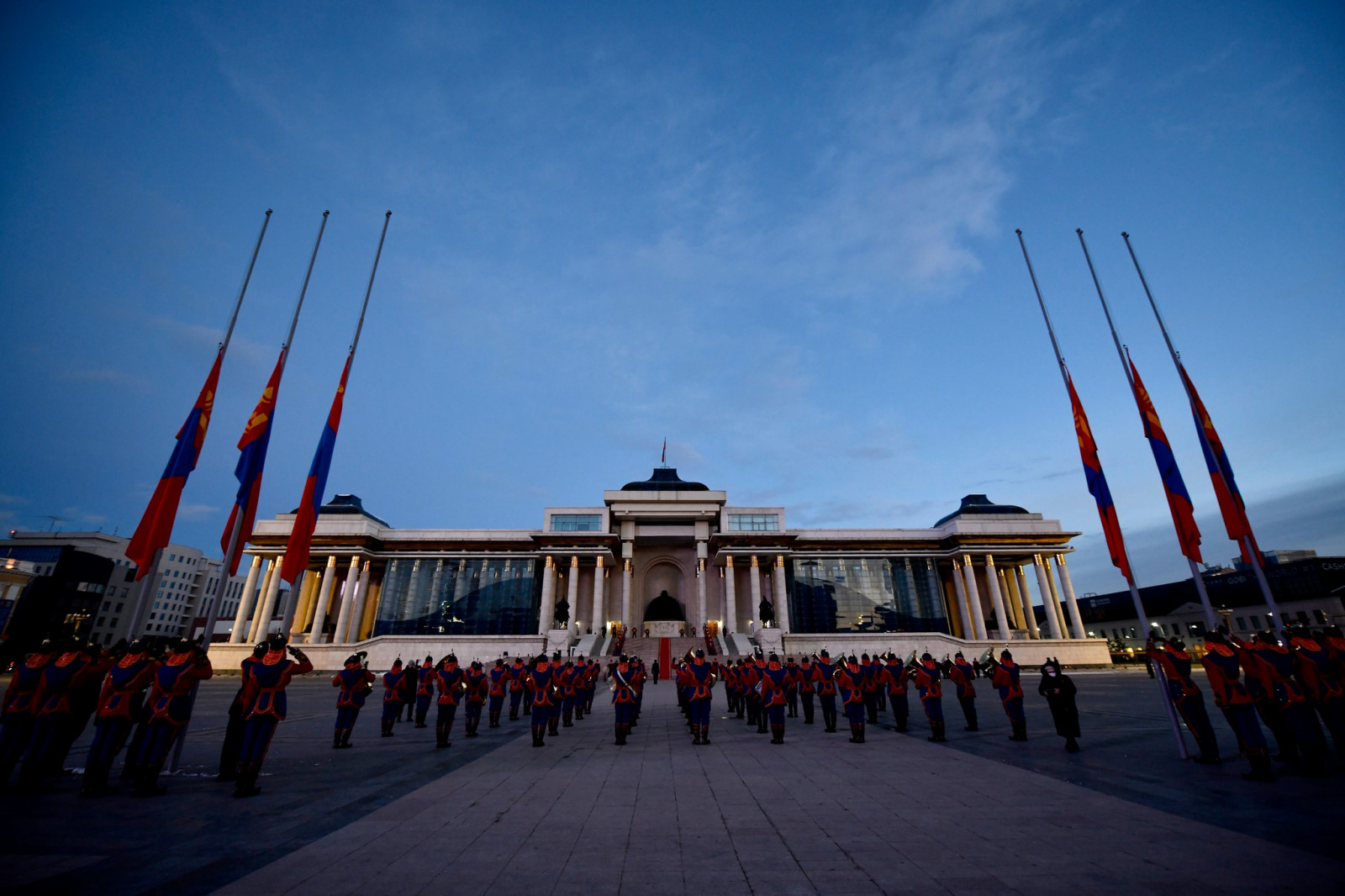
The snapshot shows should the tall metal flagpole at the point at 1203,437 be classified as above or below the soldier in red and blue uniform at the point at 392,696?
above

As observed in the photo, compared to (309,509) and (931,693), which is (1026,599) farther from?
(309,509)

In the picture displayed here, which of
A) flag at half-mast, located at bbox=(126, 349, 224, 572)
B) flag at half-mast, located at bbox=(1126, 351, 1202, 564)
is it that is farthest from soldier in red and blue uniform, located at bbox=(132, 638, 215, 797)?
flag at half-mast, located at bbox=(1126, 351, 1202, 564)

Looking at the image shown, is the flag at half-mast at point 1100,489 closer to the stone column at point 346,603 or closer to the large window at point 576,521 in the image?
the large window at point 576,521

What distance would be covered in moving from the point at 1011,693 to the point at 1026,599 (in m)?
47.2

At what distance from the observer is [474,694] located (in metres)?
15.1

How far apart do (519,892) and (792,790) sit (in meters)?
4.73

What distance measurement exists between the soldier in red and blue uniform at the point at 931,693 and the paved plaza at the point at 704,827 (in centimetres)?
167

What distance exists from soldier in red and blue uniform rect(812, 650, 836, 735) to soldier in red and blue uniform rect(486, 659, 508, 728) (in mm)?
8958


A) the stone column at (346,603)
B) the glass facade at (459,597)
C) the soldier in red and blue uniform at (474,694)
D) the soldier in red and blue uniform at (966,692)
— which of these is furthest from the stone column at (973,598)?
the stone column at (346,603)

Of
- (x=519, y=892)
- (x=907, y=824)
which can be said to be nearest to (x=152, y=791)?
(x=519, y=892)

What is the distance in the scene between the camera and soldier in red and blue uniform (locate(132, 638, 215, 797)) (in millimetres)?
7504

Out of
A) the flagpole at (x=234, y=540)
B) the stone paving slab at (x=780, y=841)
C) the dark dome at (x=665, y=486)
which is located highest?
the dark dome at (x=665, y=486)

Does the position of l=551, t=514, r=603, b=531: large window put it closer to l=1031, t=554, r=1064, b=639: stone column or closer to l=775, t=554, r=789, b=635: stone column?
l=775, t=554, r=789, b=635: stone column

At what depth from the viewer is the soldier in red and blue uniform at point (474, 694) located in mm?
14191
